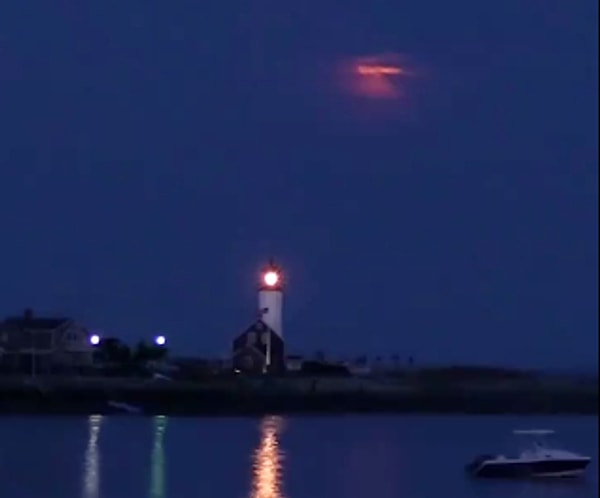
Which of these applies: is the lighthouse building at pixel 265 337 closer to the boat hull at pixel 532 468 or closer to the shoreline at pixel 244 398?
the shoreline at pixel 244 398

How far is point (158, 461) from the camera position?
58.9ft

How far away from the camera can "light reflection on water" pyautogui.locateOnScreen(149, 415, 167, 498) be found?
14891mm

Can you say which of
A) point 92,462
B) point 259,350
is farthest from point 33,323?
point 259,350

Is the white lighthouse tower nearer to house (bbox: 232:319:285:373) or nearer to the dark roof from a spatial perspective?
house (bbox: 232:319:285:373)

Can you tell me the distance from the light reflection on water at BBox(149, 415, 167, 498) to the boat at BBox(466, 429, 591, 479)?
2.90 meters

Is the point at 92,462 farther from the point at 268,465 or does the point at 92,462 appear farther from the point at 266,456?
the point at 266,456

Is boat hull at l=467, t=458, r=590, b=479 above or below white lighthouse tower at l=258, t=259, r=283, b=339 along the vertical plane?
below

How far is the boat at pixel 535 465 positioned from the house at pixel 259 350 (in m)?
7.56

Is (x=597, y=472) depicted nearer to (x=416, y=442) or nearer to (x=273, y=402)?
(x=416, y=442)

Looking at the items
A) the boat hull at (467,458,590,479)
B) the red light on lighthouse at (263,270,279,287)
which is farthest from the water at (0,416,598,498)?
the red light on lighthouse at (263,270,279,287)

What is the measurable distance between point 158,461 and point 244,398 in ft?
19.0

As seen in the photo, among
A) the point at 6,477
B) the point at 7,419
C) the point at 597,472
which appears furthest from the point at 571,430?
the point at 6,477

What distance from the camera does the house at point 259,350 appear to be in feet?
79.8

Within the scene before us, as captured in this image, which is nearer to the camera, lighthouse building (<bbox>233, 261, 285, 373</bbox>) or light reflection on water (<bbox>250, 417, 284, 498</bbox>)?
light reflection on water (<bbox>250, 417, 284, 498</bbox>)
